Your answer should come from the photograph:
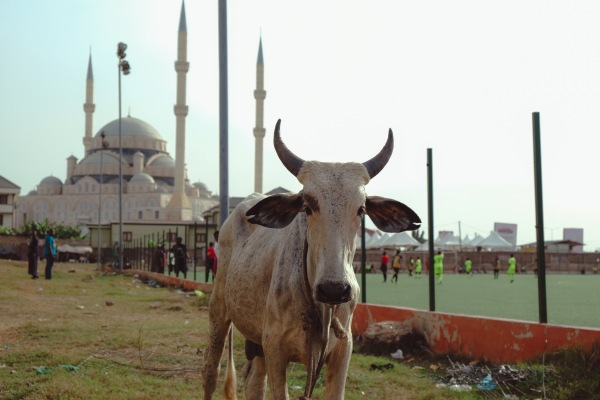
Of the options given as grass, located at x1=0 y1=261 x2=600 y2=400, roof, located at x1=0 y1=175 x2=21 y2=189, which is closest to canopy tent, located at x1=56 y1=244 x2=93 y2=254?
roof, located at x1=0 y1=175 x2=21 y2=189

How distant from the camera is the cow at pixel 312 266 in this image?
3223 millimetres

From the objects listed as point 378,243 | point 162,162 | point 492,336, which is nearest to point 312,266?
point 492,336

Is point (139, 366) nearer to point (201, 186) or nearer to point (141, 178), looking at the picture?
point (141, 178)

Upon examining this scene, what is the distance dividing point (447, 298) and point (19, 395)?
11.6 meters

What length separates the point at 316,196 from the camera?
3355mm

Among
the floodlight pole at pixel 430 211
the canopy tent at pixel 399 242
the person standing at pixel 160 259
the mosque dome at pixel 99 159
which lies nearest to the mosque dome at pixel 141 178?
the mosque dome at pixel 99 159

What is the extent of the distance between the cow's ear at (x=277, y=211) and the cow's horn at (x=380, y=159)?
40cm

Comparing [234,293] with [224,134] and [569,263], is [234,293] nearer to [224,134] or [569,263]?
[224,134]

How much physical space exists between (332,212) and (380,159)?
0.55 meters

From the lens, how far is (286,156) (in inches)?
144

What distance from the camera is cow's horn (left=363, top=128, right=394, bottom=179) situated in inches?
143

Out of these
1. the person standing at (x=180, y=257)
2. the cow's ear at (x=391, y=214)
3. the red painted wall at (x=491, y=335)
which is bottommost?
the red painted wall at (x=491, y=335)

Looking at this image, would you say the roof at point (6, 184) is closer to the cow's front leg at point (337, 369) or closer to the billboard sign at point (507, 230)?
the billboard sign at point (507, 230)

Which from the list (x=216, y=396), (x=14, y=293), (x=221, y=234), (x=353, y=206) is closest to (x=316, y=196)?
(x=353, y=206)
